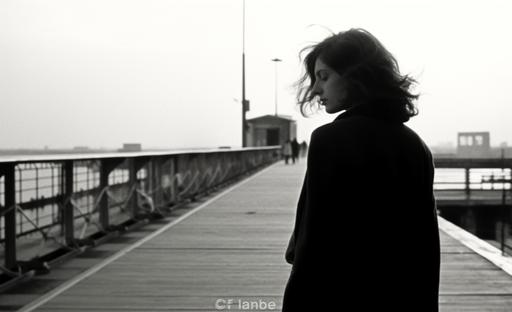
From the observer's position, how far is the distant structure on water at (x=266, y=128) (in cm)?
4284

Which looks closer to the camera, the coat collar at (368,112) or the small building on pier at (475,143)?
the coat collar at (368,112)

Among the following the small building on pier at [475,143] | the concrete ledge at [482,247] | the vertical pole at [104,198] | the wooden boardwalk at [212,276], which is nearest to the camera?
the wooden boardwalk at [212,276]

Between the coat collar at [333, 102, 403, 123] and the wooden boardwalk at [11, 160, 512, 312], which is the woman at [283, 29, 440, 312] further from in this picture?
the wooden boardwalk at [11, 160, 512, 312]

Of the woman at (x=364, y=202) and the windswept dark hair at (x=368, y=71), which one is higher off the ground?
the windswept dark hair at (x=368, y=71)

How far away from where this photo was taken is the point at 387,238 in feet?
5.03

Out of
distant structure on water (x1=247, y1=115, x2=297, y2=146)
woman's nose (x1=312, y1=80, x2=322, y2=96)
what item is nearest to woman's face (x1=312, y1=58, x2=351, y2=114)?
woman's nose (x1=312, y1=80, x2=322, y2=96)

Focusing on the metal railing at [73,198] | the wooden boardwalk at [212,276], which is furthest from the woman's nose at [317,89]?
the metal railing at [73,198]

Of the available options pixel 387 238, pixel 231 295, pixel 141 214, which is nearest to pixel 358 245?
pixel 387 238

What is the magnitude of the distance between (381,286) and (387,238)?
115 mm

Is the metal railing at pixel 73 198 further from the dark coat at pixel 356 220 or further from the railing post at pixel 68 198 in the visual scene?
the dark coat at pixel 356 220

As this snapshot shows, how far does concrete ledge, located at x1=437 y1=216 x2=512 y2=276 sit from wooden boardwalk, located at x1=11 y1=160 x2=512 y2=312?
77 millimetres

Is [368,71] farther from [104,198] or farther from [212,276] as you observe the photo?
[104,198]

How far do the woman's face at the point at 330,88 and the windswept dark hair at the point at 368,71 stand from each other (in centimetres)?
1

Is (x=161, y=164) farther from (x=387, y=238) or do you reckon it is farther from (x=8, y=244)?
(x=387, y=238)
